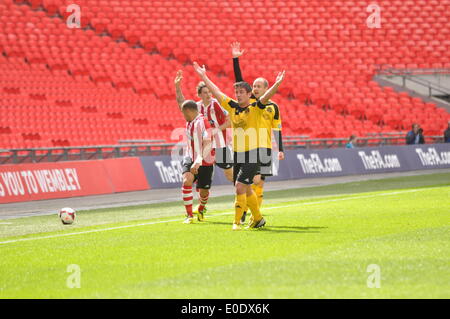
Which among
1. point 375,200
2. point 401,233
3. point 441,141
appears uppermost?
point 441,141

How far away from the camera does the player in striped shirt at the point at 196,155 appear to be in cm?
1452

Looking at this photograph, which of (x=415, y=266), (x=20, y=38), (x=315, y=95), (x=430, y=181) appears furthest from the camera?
(x=315, y=95)

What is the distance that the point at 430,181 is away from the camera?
26.6 meters

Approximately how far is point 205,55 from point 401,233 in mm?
32091

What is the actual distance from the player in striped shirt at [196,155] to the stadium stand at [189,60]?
1632 centimetres

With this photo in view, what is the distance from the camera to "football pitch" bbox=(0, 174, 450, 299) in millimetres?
7863

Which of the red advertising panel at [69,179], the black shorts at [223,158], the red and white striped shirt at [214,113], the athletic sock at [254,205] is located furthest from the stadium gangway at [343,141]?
the athletic sock at [254,205]

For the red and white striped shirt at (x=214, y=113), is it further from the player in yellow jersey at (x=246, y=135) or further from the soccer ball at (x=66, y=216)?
the soccer ball at (x=66, y=216)

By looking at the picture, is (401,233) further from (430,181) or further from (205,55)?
(205,55)

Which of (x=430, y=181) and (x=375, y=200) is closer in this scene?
(x=375, y=200)

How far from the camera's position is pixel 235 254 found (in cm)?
1029

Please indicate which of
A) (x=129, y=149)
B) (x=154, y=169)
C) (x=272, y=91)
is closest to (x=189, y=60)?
(x=129, y=149)
